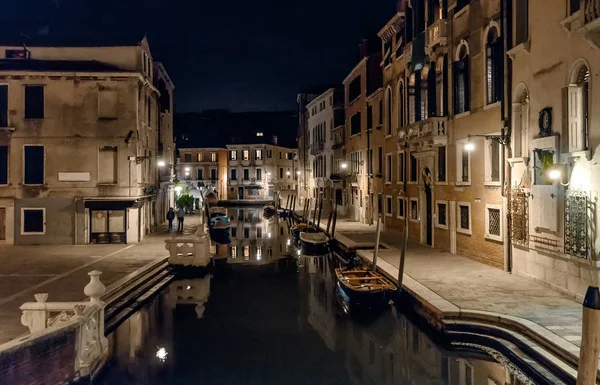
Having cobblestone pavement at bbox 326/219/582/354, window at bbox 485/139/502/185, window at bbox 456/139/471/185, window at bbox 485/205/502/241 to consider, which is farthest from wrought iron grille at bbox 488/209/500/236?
window at bbox 456/139/471/185

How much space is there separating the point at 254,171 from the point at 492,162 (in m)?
50.6

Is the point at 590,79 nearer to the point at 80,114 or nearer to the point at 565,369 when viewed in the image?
the point at 565,369

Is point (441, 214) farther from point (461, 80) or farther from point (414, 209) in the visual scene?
point (461, 80)

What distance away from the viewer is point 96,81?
22.5 m

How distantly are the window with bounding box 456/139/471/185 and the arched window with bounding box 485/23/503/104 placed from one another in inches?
85.7

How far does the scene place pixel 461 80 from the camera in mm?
18031

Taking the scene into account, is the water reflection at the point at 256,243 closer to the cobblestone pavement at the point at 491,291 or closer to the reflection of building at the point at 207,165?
the cobblestone pavement at the point at 491,291

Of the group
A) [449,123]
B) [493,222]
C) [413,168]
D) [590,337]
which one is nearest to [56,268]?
[493,222]

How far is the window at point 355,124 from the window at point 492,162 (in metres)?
18.0

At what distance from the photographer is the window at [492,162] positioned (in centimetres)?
1576

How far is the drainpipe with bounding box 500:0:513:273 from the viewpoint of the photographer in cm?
1445

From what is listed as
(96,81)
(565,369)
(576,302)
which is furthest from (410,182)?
(565,369)

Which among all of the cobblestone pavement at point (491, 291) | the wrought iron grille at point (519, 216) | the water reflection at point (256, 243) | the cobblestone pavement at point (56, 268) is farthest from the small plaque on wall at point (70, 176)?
the wrought iron grille at point (519, 216)

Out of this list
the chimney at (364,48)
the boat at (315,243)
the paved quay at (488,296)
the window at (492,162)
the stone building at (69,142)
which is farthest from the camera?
the chimney at (364,48)
